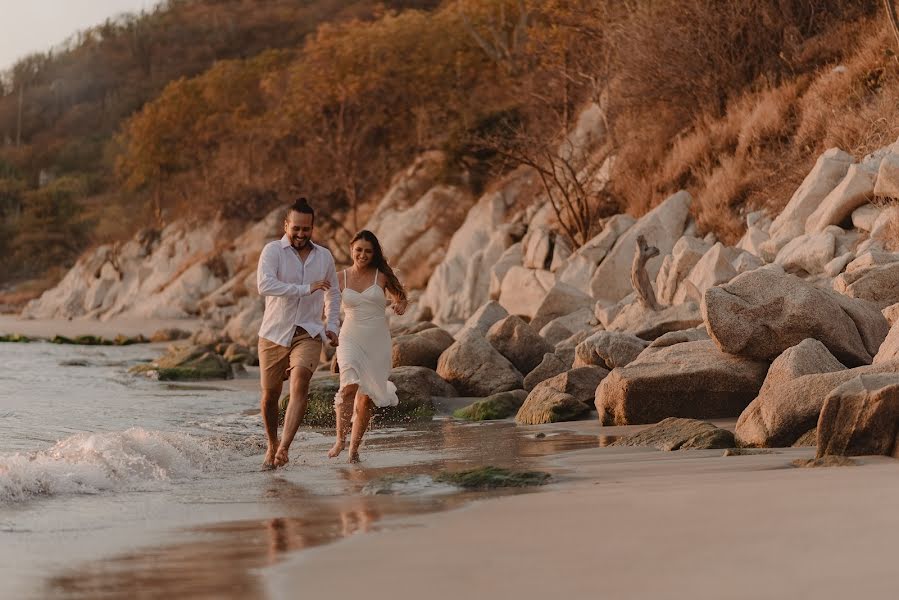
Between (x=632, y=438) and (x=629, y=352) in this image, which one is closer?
(x=632, y=438)

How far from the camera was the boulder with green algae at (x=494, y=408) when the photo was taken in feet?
39.0

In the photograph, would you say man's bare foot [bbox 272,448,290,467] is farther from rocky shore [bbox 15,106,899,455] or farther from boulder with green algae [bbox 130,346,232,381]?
boulder with green algae [bbox 130,346,232,381]

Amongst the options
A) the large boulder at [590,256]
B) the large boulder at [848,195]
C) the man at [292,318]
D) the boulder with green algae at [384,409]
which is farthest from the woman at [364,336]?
the large boulder at [590,256]

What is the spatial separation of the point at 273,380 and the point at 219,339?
20.6 meters

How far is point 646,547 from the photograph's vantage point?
14.0 feet

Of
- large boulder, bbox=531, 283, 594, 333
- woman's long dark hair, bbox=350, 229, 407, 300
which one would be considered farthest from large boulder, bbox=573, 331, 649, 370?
large boulder, bbox=531, 283, 594, 333

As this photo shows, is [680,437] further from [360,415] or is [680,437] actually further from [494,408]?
[494,408]

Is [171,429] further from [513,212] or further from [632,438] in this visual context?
[513,212]

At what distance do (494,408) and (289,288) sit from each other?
402cm

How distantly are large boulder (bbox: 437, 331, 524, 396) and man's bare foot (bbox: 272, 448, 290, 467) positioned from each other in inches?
210

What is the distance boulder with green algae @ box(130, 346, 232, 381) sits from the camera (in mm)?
19312

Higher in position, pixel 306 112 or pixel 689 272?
pixel 306 112

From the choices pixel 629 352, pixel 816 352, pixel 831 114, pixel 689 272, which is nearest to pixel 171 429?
pixel 629 352

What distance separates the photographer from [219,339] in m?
29.0
